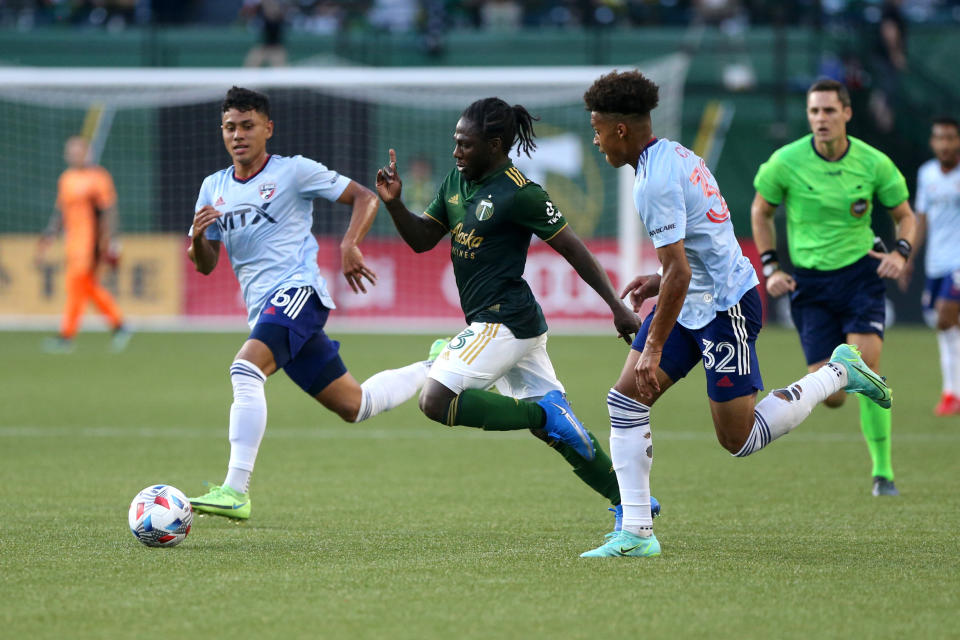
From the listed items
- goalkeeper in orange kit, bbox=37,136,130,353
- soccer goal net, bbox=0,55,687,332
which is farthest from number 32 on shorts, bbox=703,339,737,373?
goalkeeper in orange kit, bbox=37,136,130,353

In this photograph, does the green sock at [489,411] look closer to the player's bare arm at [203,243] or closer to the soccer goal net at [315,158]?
the player's bare arm at [203,243]

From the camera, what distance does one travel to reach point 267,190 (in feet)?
23.0

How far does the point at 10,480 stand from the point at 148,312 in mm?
13935

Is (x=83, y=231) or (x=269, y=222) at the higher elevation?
(x=269, y=222)

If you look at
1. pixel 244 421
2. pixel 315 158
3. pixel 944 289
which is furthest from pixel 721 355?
pixel 315 158

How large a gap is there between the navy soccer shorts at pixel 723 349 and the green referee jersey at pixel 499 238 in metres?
0.60

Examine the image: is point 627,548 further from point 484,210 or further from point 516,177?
point 516,177

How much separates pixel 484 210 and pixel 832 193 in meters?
2.89

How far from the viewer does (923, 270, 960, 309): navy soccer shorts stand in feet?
37.7

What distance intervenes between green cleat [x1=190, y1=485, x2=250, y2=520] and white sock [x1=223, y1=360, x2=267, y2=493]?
0.06 meters

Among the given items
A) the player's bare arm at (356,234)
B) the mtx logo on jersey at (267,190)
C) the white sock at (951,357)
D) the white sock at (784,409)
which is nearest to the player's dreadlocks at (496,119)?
the player's bare arm at (356,234)

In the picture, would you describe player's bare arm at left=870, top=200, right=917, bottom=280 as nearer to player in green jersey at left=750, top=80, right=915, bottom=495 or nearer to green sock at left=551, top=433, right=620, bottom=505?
player in green jersey at left=750, top=80, right=915, bottom=495

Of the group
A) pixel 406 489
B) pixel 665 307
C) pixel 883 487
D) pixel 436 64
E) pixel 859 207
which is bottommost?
pixel 406 489

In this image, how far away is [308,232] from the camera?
7.20m
